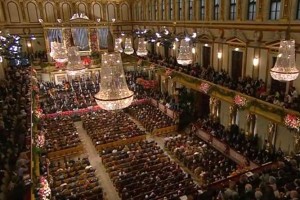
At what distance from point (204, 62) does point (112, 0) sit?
1953cm

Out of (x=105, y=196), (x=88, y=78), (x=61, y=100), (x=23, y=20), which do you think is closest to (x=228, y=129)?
(x=105, y=196)

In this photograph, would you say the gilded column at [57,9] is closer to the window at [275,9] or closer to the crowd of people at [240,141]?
the crowd of people at [240,141]

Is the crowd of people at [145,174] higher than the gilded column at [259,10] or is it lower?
lower

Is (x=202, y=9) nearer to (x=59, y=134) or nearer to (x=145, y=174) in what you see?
(x=145, y=174)

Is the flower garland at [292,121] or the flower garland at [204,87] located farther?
the flower garland at [204,87]

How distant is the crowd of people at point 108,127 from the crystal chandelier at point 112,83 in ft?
39.2

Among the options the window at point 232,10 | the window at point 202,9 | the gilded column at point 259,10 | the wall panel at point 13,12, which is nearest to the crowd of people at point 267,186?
the gilded column at point 259,10

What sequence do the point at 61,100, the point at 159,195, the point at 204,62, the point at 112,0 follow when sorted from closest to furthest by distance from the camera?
1. the point at 159,195
2. the point at 204,62
3. the point at 61,100
4. the point at 112,0

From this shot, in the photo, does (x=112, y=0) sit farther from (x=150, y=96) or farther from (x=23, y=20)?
(x=150, y=96)

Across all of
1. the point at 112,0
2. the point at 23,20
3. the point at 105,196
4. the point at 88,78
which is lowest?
the point at 105,196

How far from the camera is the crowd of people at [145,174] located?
13.6 metres

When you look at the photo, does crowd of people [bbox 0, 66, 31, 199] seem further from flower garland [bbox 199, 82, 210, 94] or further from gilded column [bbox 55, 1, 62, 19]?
gilded column [bbox 55, 1, 62, 19]

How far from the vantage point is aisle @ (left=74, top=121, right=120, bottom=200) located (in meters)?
14.8

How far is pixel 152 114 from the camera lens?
989 inches
